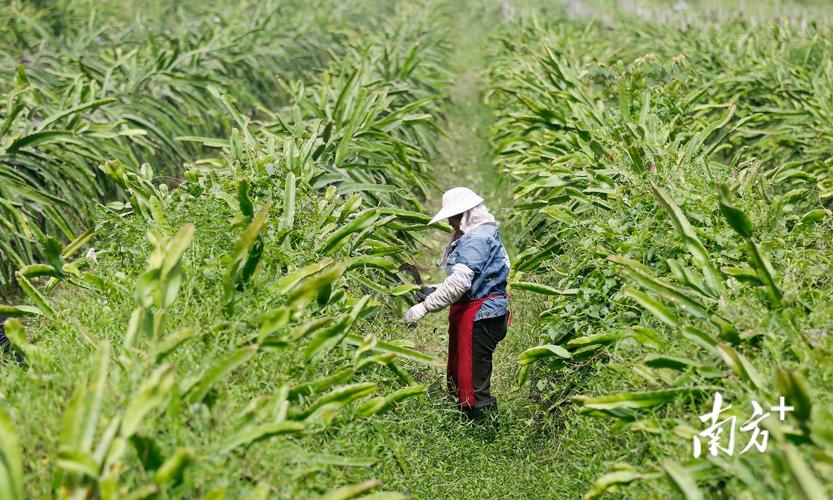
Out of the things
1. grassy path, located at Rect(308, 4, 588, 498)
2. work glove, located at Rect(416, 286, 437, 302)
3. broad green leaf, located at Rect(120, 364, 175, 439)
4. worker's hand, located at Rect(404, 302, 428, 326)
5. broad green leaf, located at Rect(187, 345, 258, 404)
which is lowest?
grassy path, located at Rect(308, 4, 588, 498)

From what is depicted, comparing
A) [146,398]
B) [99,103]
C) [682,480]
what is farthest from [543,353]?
[99,103]

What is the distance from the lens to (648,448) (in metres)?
3.05

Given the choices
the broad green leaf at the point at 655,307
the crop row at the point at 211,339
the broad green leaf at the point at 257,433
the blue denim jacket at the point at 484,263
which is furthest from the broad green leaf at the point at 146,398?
the blue denim jacket at the point at 484,263

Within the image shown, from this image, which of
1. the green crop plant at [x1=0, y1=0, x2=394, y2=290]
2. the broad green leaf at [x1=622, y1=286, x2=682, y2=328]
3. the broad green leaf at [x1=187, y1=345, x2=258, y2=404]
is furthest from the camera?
the green crop plant at [x1=0, y1=0, x2=394, y2=290]

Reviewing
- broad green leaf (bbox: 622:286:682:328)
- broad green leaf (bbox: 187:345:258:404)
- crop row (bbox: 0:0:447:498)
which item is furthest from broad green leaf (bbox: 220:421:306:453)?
broad green leaf (bbox: 622:286:682:328)

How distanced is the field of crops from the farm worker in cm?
18

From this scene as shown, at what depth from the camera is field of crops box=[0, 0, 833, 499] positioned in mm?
2572

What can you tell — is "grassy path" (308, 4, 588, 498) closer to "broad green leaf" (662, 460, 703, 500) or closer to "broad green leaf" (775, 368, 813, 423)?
"broad green leaf" (662, 460, 703, 500)

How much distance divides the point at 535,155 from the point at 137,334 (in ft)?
13.8

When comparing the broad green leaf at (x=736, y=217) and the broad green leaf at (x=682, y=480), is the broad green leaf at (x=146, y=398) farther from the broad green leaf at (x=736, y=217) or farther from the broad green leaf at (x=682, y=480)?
the broad green leaf at (x=736, y=217)

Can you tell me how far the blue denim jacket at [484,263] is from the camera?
4477 millimetres

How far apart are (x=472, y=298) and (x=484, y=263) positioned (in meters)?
0.21

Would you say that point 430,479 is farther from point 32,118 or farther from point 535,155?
point 32,118

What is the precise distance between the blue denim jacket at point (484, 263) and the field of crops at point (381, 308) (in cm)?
25
